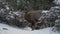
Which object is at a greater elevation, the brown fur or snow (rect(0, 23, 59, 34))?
the brown fur

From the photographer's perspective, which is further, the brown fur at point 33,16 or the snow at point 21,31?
the brown fur at point 33,16

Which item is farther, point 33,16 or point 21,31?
point 33,16

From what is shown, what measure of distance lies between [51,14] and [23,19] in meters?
0.56

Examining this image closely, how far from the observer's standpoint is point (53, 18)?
3979 millimetres

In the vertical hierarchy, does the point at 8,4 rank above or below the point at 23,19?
above

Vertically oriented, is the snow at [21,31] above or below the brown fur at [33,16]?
below

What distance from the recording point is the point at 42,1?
4.35 m

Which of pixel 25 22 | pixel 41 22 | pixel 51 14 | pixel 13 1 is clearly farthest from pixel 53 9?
pixel 13 1

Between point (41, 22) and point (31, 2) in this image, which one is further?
point (31, 2)

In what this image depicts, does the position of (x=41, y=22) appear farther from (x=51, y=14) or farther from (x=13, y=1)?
(x=13, y=1)

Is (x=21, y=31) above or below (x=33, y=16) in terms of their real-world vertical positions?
below

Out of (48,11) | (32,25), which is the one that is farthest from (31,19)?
(48,11)

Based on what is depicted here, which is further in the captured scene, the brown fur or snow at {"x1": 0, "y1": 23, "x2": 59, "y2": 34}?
the brown fur

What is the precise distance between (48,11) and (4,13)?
87cm
